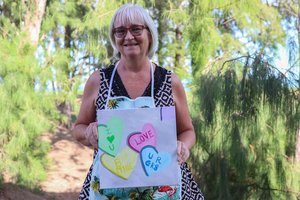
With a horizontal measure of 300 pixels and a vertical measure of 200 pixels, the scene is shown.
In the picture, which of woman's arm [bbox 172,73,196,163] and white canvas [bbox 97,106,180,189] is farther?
woman's arm [bbox 172,73,196,163]

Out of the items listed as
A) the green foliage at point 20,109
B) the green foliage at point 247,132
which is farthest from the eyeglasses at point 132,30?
the green foliage at point 20,109

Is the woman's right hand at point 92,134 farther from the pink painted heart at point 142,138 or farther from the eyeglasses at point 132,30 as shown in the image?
the eyeglasses at point 132,30

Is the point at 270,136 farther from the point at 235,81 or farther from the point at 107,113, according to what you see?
the point at 107,113

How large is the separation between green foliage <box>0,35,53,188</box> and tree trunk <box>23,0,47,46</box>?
210mm

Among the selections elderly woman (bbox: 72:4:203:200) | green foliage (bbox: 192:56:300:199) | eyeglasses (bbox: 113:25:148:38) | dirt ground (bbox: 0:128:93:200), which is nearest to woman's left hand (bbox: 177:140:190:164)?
elderly woman (bbox: 72:4:203:200)

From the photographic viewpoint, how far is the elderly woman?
940mm

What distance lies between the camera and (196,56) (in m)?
4.72

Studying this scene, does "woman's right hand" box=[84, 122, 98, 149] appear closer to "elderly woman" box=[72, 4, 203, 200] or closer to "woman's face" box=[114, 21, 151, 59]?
"elderly woman" box=[72, 4, 203, 200]

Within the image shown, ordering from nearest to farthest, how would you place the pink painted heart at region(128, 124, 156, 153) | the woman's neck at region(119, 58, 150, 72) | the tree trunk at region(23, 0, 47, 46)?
the pink painted heart at region(128, 124, 156, 153) → the woman's neck at region(119, 58, 150, 72) → the tree trunk at region(23, 0, 47, 46)

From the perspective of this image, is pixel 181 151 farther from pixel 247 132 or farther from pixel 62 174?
pixel 62 174

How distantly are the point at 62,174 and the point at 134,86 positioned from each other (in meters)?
5.72

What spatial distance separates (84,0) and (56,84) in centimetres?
109

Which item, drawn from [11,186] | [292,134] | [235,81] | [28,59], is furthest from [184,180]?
[11,186]

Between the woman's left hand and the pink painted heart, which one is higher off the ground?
the pink painted heart
